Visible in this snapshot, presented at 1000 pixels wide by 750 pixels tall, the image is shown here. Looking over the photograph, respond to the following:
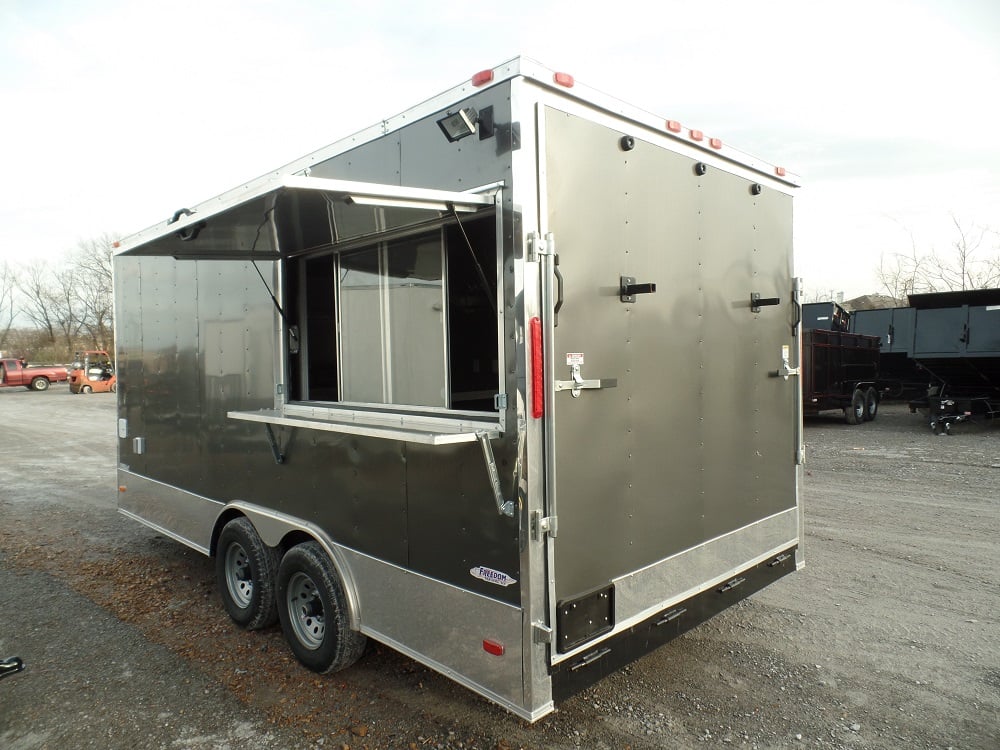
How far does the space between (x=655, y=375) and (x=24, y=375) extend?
3807 centimetres

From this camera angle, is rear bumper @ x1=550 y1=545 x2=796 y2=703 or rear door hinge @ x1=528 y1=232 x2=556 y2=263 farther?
rear bumper @ x1=550 y1=545 x2=796 y2=703

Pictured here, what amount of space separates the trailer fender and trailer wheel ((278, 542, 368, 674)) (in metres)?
0.05

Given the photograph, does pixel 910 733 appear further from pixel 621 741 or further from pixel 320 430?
pixel 320 430

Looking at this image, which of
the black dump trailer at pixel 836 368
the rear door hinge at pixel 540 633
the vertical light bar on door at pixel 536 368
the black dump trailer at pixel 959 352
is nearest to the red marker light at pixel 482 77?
the vertical light bar on door at pixel 536 368

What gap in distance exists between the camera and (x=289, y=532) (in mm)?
3924

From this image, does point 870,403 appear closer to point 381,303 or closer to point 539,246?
point 381,303

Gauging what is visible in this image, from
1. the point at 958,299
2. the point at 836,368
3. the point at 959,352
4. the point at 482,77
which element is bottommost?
the point at 836,368

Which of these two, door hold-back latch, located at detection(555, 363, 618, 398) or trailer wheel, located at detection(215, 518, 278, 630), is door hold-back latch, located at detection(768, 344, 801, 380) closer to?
door hold-back latch, located at detection(555, 363, 618, 398)

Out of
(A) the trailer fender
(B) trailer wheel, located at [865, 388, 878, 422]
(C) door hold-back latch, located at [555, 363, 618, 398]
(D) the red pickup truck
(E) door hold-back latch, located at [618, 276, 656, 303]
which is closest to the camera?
(C) door hold-back latch, located at [555, 363, 618, 398]

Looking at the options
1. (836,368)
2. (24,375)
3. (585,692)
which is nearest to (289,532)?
(585,692)

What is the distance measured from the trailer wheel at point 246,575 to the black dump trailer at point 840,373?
1152 centimetres

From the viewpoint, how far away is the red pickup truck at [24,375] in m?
33.0

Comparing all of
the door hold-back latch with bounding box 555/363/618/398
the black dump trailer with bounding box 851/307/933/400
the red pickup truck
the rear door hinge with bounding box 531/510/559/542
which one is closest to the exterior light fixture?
the door hold-back latch with bounding box 555/363/618/398

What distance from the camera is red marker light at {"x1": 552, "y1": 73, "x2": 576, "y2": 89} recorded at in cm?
273
